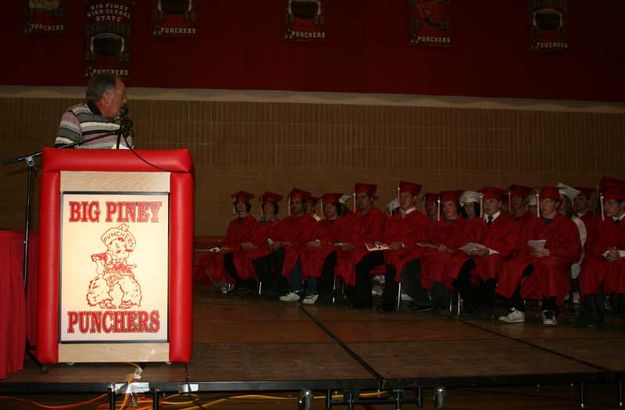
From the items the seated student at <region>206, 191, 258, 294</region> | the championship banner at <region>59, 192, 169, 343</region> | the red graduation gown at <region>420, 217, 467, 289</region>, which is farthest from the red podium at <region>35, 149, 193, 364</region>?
the seated student at <region>206, 191, 258, 294</region>

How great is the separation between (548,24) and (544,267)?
6.90 metres

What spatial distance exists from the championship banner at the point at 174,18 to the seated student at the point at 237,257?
3444mm

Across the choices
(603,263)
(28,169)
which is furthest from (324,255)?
(28,169)

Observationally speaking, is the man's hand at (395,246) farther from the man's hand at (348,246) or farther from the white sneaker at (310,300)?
the white sneaker at (310,300)

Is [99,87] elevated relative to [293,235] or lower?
elevated

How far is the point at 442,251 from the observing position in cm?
700

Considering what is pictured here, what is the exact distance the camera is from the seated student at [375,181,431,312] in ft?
23.8

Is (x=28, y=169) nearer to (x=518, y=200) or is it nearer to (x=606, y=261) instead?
(x=606, y=261)

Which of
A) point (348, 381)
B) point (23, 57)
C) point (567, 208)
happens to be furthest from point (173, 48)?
point (348, 381)

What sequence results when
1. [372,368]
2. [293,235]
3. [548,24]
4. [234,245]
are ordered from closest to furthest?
[372,368]
[293,235]
[234,245]
[548,24]

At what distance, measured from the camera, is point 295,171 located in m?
11.4

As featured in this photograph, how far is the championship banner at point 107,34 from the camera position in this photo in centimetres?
1073

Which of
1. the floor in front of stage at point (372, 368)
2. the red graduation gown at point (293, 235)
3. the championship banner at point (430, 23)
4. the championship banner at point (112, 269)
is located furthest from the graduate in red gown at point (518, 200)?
the championship banner at point (112, 269)

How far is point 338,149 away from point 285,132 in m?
1.04
